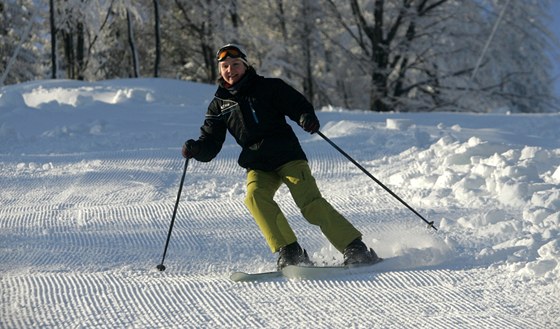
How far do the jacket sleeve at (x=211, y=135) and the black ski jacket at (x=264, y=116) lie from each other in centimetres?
15

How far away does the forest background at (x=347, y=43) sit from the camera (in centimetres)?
2611

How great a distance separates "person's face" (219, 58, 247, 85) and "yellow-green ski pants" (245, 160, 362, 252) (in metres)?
0.58

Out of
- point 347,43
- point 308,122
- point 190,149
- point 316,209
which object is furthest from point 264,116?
point 347,43

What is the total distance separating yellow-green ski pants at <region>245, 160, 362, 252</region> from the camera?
4.77 metres

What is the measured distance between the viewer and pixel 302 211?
15.9ft

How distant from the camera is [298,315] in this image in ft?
12.7

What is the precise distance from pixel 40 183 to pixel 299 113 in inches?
172

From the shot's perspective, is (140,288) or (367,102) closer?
(140,288)

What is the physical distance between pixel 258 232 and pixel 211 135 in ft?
4.06

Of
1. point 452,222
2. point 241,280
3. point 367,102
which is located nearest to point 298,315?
point 241,280

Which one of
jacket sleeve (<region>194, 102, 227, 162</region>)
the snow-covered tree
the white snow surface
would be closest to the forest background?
the snow-covered tree

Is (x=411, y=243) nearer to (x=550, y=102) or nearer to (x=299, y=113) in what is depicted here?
(x=299, y=113)

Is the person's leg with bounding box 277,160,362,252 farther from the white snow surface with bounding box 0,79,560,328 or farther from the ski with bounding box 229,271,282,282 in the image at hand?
the ski with bounding box 229,271,282,282

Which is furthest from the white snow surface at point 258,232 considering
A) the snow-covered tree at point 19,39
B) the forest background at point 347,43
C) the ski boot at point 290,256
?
the snow-covered tree at point 19,39
